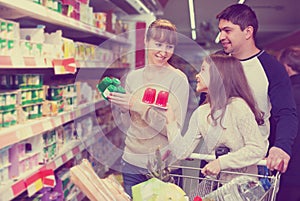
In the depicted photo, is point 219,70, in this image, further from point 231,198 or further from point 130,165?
point 130,165

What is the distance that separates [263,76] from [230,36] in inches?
6.6

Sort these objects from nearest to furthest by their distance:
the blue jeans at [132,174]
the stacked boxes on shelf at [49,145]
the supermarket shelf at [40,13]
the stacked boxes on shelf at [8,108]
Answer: the blue jeans at [132,174], the supermarket shelf at [40,13], the stacked boxes on shelf at [8,108], the stacked boxes on shelf at [49,145]

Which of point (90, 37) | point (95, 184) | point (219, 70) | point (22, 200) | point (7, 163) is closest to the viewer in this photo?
point (95, 184)

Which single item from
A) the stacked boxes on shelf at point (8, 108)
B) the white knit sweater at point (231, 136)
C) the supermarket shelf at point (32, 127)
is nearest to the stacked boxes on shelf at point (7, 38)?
the stacked boxes on shelf at point (8, 108)

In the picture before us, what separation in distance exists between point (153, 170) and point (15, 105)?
1.12 m

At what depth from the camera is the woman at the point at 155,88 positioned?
1280 mm

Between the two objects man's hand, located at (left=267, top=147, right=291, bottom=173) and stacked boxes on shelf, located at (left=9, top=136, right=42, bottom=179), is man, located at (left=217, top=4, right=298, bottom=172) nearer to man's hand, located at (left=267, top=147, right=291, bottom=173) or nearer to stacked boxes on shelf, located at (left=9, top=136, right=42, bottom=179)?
man's hand, located at (left=267, top=147, right=291, bottom=173)

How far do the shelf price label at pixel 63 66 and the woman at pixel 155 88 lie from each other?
1118 mm

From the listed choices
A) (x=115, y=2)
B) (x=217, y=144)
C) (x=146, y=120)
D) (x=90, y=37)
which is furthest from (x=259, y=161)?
(x=90, y=37)

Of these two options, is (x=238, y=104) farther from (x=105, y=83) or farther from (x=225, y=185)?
(x=105, y=83)

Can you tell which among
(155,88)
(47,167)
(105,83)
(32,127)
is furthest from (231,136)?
(47,167)

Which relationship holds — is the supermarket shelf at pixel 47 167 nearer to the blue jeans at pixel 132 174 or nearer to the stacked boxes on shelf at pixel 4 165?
the stacked boxes on shelf at pixel 4 165

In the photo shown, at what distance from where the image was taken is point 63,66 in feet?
8.21

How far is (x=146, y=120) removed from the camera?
131cm
